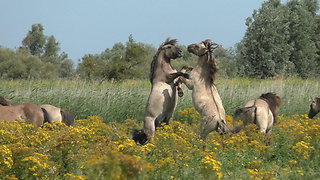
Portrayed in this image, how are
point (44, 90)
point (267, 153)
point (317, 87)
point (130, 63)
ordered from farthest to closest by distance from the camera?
point (130, 63)
point (317, 87)
point (44, 90)
point (267, 153)

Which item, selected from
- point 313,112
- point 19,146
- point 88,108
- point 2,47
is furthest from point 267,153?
point 2,47

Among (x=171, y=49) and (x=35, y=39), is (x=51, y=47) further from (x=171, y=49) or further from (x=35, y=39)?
(x=171, y=49)

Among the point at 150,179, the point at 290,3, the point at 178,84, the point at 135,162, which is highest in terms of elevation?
the point at 290,3

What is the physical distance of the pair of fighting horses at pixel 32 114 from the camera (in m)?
9.62

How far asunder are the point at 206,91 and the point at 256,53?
38.2m

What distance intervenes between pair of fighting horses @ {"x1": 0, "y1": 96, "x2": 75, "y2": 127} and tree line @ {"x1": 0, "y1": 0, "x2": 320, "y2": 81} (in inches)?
889

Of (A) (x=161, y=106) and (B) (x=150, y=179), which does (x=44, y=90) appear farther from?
(B) (x=150, y=179)

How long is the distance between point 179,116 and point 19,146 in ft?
27.1

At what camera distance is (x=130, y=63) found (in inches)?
1542

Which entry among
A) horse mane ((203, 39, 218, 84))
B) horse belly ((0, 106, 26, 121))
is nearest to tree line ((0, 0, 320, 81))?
horse belly ((0, 106, 26, 121))

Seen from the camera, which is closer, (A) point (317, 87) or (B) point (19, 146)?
(B) point (19, 146)

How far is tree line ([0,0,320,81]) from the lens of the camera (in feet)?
120

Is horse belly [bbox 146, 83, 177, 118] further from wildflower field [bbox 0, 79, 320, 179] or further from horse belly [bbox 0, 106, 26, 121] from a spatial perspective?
horse belly [bbox 0, 106, 26, 121]

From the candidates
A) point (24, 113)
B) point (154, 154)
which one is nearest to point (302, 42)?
point (24, 113)
